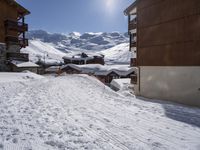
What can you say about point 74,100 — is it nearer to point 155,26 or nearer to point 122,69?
point 155,26

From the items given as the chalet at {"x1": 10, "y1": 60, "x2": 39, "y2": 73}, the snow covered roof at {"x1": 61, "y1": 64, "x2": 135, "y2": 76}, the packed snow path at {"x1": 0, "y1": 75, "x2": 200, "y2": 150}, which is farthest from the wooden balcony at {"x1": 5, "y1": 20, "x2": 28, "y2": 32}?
the packed snow path at {"x1": 0, "y1": 75, "x2": 200, "y2": 150}

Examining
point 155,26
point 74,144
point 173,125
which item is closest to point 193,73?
point 155,26

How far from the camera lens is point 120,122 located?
315 inches

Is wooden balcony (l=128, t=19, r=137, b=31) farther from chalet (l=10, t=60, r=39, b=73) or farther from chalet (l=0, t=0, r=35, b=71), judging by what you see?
chalet (l=0, t=0, r=35, b=71)

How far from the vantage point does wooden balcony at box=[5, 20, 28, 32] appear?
1200 inches

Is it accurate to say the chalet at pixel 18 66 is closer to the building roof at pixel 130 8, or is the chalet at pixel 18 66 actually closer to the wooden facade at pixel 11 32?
the wooden facade at pixel 11 32

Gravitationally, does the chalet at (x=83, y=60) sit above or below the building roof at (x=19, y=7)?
below

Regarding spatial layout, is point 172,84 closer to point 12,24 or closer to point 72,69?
point 12,24

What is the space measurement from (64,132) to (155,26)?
562 inches

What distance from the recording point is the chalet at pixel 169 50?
14.7 meters

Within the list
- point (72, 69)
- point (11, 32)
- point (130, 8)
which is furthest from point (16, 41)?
point (72, 69)

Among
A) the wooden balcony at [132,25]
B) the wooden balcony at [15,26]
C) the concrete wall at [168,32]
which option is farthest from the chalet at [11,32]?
the concrete wall at [168,32]

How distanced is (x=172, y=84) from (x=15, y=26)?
24.3 meters

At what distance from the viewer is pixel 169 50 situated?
16.8 m
